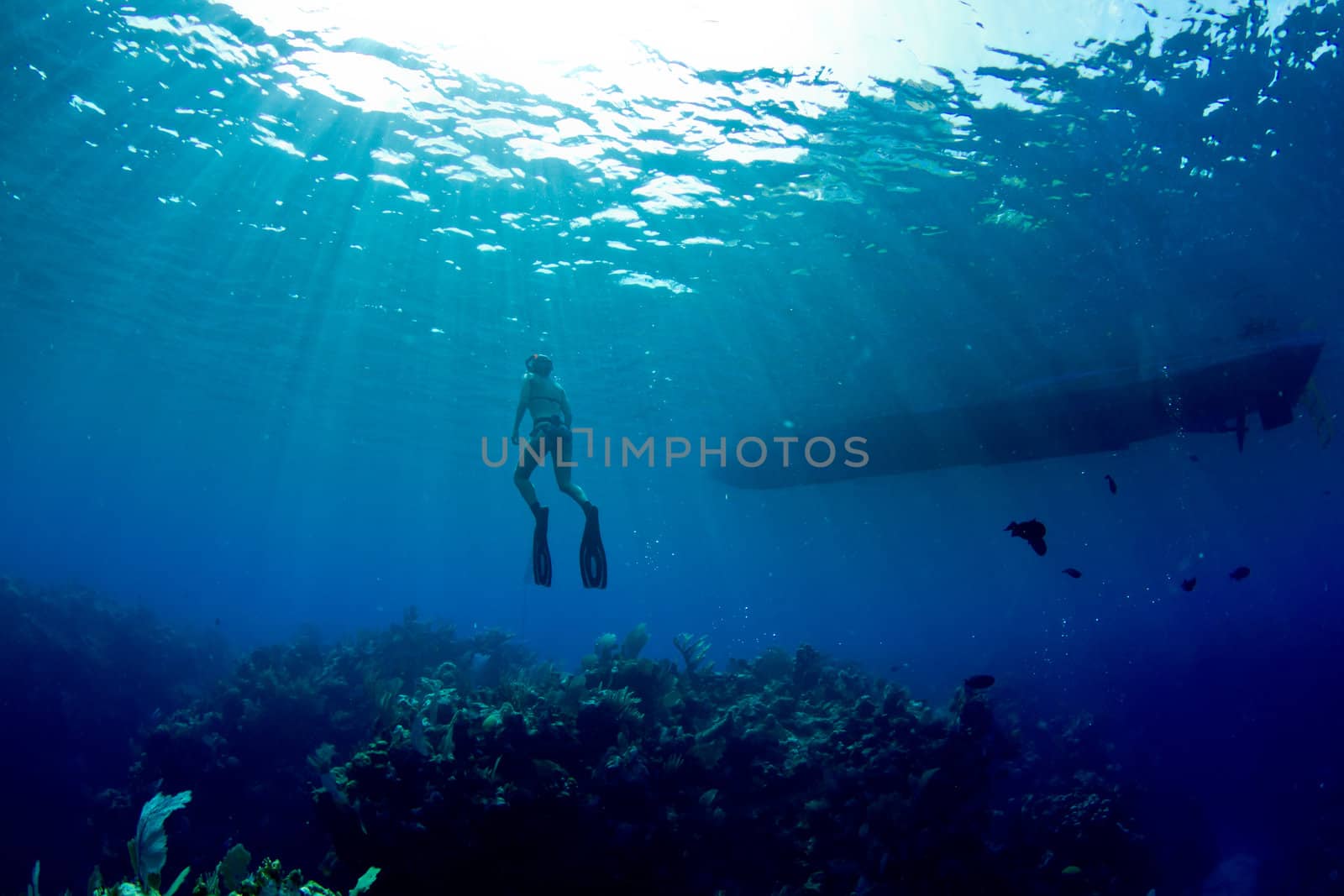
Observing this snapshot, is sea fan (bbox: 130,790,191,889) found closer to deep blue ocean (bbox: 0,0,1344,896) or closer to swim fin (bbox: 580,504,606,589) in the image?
swim fin (bbox: 580,504,606,589)

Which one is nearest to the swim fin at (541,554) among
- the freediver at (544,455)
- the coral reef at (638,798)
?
the freediver at (544,455)

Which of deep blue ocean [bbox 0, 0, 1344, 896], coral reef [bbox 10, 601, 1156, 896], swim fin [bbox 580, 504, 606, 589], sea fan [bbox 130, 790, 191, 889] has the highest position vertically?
deep blue ocean [bbox 0, 0, 1344, 896]

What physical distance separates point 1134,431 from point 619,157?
14.6 m

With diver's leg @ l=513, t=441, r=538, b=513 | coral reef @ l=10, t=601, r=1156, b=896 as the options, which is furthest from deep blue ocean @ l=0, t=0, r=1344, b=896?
diver's leg @ l=513, t=441, r=538, b=513

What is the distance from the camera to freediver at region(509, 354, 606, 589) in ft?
28.8

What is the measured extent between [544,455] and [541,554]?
140 cm

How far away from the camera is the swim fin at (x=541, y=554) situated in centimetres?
872

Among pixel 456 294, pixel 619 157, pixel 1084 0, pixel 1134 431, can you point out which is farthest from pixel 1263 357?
pixel 456 294

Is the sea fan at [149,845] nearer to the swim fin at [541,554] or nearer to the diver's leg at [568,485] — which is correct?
the swim fin at [541,554]

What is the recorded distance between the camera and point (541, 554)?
29.2 ft

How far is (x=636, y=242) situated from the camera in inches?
592

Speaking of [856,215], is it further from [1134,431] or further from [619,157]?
[1134,431]

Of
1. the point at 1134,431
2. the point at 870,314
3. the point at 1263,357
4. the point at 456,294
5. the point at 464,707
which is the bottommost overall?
the point at 464,707

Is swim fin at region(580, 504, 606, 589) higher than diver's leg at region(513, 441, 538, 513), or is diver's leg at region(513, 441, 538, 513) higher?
diver's leg at region(513, 441, 538, 513)
